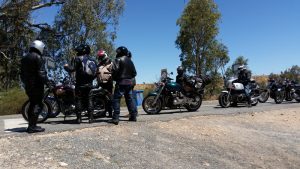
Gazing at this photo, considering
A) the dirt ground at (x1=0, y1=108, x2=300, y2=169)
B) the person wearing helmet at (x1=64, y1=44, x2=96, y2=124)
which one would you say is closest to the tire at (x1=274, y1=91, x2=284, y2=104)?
the dirt ground at (x1=0, y1=108, x2=300, y2=169)

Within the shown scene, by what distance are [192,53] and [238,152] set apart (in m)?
21.6

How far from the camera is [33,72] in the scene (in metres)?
8.51

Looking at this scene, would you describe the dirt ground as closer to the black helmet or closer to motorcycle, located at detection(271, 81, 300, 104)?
the black helmet

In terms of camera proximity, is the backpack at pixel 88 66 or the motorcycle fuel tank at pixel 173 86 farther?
the motorcycle fuel tank at pixel 173 86

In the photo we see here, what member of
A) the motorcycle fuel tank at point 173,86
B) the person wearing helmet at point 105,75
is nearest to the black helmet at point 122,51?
the person wearing helmet at point 105,75

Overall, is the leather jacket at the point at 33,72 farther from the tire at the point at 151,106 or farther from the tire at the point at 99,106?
the tire at the point at 151,106

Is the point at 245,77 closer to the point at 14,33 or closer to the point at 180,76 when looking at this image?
the point at 180,76

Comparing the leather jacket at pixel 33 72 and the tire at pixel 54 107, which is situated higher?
the leather jacket at pixel 33 72

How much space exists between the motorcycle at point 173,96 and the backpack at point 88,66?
332cm

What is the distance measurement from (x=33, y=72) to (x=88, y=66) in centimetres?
191

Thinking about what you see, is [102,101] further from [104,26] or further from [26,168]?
[104,26]

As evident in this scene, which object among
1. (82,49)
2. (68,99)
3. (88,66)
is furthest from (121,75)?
(68,99)

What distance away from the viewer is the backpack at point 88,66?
10.1 m

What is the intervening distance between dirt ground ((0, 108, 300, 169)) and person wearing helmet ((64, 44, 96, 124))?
3.06 feet
